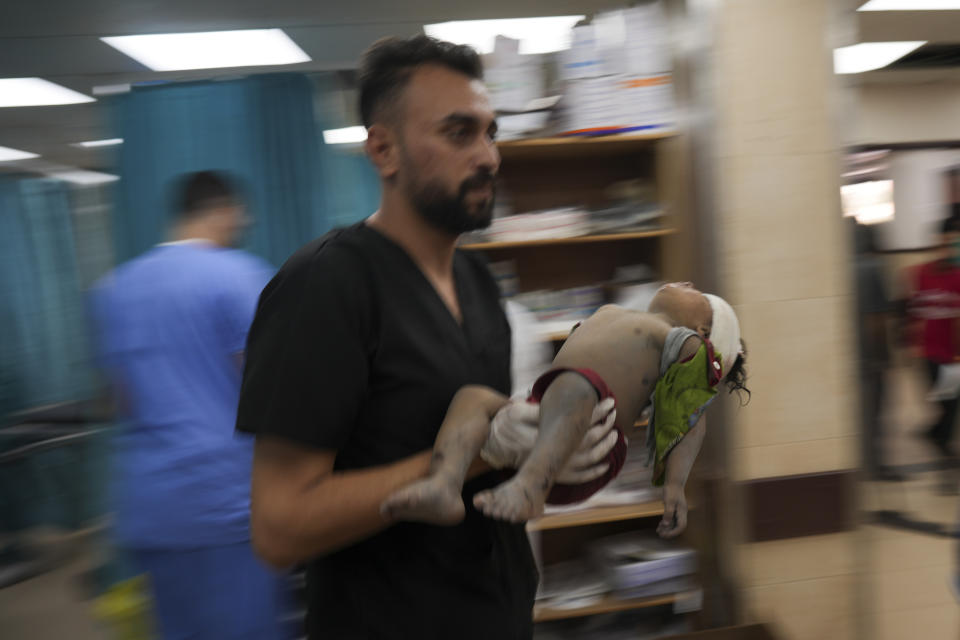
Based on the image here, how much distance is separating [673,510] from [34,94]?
13.0 feet

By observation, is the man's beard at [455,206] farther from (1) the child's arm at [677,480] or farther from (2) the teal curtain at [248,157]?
(2) the teal curtain at [248,157]

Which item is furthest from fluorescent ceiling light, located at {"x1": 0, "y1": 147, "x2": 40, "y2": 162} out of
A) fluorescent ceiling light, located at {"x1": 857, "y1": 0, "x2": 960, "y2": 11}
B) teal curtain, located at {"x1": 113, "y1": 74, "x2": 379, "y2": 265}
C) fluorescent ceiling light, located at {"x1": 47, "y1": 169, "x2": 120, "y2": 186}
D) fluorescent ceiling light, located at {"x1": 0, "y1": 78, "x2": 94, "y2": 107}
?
fluorescent ceiling light, located at {"x1": 857, "y1": 0, "x2": 960, "y2": 11}

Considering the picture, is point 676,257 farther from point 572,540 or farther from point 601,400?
point 601,400

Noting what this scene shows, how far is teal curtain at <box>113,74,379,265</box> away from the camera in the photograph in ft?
9.18

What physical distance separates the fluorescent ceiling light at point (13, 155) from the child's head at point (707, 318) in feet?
15.6

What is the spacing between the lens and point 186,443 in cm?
181

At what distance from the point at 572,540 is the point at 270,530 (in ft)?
6.68

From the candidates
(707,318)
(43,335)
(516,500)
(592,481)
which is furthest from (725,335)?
(43,335)

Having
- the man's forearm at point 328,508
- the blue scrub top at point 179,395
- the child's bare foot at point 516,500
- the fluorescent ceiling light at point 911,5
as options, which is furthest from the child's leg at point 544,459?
the fluorescent ceiling light at point 911,5

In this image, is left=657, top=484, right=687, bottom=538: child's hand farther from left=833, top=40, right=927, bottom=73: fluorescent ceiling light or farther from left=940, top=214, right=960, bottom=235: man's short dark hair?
left=940, top=214, right=960, bottom=235: man's short dark hair

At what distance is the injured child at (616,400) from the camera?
754 mm

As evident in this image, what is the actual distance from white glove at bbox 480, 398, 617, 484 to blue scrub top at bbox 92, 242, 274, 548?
1.22m

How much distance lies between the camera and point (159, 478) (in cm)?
179

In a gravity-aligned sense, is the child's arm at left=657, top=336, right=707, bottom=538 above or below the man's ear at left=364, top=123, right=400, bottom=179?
below
